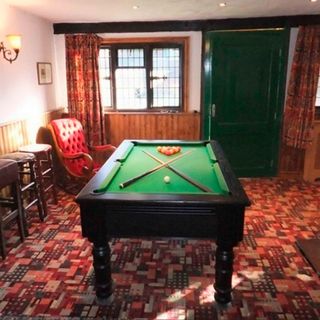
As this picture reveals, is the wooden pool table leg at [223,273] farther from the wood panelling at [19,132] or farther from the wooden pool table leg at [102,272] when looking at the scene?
the wood panelling at [19,132]

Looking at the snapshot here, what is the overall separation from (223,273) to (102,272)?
859 millimetres

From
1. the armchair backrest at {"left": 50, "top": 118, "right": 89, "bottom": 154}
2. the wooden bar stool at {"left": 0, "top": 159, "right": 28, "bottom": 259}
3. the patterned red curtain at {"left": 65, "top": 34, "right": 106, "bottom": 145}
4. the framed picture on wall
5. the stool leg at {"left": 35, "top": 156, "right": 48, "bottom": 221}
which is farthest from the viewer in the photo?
the patterned red curtain at {"left": 65, "top": 34, "right": 106, "bottom": 145}

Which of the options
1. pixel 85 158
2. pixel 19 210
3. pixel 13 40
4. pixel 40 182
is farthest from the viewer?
pixel 85 158

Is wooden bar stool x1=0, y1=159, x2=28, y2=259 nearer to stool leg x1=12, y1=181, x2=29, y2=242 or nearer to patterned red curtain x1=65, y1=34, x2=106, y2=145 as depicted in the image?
stool leg x1=12, y1=181, x2=29, y2=242

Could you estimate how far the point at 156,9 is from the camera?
4188 millimetres

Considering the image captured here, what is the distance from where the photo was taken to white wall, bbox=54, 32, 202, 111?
5148mm

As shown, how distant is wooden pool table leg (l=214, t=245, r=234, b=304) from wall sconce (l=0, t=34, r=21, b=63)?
10.4 feet

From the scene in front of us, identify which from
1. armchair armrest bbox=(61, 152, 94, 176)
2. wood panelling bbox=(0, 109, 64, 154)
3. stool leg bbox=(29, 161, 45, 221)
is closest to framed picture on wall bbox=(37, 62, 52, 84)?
wood panelling bbox=(0, 109, 64, 154)

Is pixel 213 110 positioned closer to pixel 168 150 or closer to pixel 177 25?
pixel 177 25

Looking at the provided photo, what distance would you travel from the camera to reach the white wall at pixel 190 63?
16.9 feet

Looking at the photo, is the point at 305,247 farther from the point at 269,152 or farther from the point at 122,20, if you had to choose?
the point at 122,20

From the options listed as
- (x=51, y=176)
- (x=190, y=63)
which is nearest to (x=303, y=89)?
(x=190, y=63)

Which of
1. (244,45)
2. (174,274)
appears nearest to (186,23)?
(244,45)

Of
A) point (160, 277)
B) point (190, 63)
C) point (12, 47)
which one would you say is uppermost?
point (12, 47)
